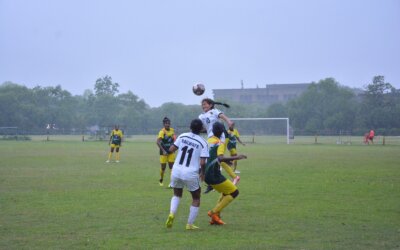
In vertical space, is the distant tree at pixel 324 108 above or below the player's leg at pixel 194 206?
above

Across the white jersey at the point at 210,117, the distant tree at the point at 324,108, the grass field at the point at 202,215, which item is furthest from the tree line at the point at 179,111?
the white jersey at the point at 210,117

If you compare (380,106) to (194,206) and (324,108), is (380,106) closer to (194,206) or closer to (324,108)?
(324,108)

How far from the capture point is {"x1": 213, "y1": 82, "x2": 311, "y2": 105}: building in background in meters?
142

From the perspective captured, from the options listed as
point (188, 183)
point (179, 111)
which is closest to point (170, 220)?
point (188, 183)

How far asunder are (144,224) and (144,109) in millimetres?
101396

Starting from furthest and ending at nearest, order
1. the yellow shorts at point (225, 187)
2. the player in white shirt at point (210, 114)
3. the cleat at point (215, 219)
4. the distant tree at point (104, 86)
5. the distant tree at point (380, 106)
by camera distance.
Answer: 1. the distant tree at point (104, 86)
2. the distant tree at point (380, 106)
3. the player in white shirt at point (210, 114)
4. the yellow shorts at point (225, 187)
5. the cleat at point (215, 219)

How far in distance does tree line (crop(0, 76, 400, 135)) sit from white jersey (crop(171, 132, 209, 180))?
62838 mm

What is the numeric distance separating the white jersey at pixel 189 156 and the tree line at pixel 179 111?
62.8 m

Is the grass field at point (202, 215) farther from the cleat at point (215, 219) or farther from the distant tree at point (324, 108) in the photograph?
the distant tree at point (324, 108)

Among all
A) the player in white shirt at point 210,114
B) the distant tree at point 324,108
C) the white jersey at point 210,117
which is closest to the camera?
the player in white shirt at point 210,114

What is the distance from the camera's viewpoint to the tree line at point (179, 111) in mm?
83625

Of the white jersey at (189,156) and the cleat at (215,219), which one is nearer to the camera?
the white jersey at (189,156)

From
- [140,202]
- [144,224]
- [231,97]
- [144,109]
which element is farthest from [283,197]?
[231,97]

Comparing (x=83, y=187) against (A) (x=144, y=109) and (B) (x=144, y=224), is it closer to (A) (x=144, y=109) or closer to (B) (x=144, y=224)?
(B) (x=144, y=224)
